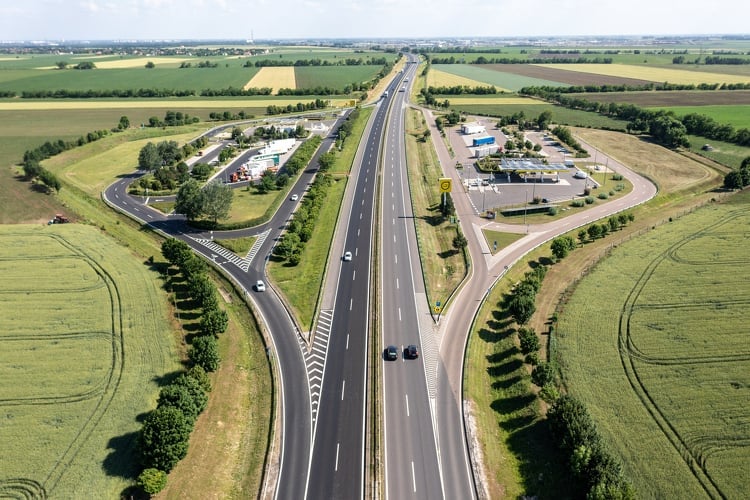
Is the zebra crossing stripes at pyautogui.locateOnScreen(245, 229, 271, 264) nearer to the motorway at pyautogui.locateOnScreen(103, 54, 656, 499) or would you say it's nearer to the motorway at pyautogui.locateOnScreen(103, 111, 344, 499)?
the motorway at pyautogui.locateOnScreen(103, 111, 344, 499)

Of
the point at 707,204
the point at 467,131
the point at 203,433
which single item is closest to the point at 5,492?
the point at 203,433

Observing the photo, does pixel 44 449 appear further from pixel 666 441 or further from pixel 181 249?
pixel 666 441

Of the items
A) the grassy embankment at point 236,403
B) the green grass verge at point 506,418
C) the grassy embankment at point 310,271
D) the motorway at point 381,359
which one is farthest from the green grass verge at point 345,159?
the green grass verge at point 506,418

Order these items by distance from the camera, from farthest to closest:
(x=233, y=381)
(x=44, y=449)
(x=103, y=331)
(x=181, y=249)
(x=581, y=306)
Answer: (x=181, y=249)
(x=581, y=306)
(x=103, y=331)
(x=233, y=381)
(x=44, y=449)

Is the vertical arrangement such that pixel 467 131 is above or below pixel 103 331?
above

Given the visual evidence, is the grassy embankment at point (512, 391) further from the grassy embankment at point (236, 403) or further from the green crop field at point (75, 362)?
the green crop field at point (75, 362)

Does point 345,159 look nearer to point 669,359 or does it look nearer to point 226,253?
point 226,253
